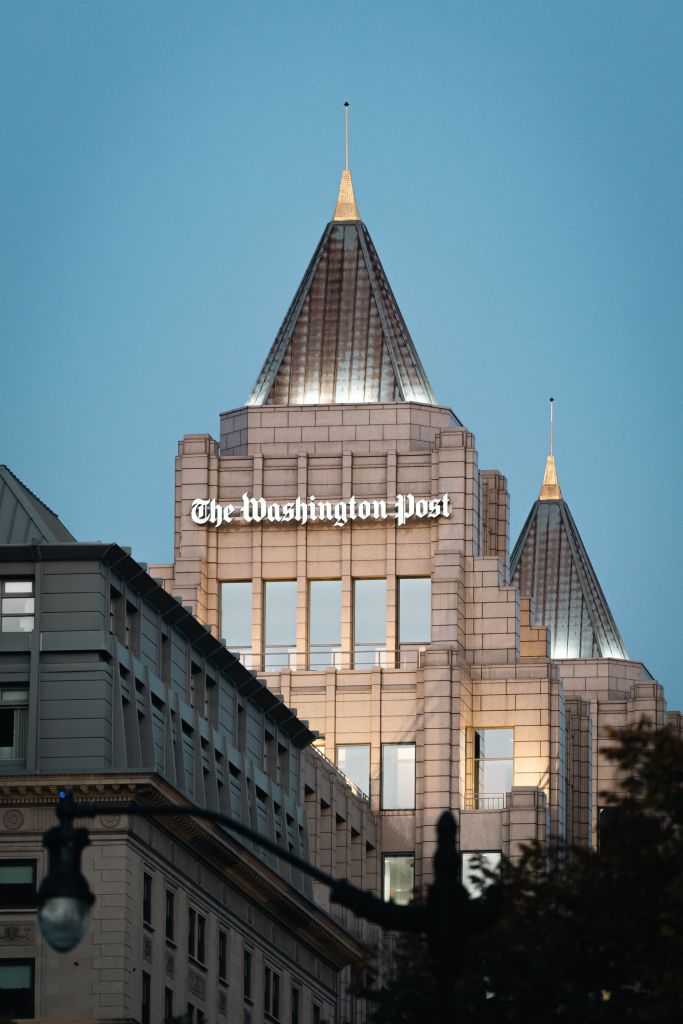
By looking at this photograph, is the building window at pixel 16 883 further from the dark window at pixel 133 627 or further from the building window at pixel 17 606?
the dark window at pixel 133 627

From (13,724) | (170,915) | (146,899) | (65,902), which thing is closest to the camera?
(65,902)

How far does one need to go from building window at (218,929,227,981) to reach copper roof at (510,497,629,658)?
80.0 metres

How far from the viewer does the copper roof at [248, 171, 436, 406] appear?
151 m

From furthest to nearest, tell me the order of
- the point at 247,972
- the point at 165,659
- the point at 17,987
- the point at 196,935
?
the point at 247,972, the point at 165,659, the point at 196,935, the point at 17,987

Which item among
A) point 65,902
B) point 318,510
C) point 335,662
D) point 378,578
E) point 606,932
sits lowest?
point 65,902

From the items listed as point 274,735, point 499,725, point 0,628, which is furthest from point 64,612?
point 499,725

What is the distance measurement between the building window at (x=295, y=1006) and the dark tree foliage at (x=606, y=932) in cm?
5718

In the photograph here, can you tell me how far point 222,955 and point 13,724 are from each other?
554 inches

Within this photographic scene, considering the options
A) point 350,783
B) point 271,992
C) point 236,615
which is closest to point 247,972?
point 271,992

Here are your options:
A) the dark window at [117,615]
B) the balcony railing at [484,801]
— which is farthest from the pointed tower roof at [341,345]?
the dark window at [117,615]

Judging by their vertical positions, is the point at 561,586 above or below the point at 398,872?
above

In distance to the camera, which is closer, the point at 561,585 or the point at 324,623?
the point at 324,623

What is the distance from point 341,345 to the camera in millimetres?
151625

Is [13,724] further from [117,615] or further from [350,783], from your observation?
[350,783]
